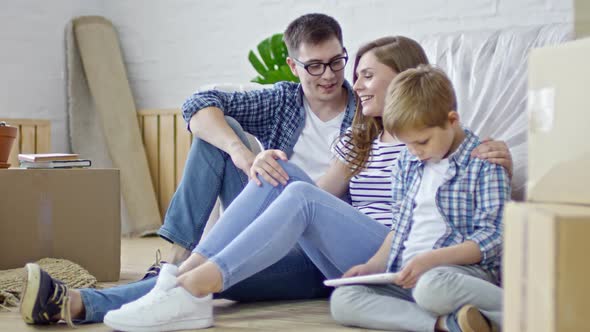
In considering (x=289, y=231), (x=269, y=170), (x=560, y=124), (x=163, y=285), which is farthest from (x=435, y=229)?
(x=560, y=124)

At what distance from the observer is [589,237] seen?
957mm

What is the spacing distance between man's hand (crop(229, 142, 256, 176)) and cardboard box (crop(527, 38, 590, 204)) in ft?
3.36

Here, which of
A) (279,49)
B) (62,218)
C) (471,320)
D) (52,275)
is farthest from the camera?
(279,49)

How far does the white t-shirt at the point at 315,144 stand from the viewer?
2219mm

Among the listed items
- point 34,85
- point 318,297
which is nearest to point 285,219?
point 318,297

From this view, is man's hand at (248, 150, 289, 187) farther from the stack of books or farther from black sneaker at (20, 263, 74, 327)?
the stack of books

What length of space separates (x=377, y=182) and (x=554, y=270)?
1.06 meters

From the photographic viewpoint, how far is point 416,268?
5.33ft

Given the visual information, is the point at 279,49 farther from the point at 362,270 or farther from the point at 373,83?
the point at 362,270

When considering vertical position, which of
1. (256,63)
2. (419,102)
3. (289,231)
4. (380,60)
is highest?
(256,63)

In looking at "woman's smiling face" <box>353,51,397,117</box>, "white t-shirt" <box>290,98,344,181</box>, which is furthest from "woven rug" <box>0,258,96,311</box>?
"woman's smiling face" <box>353,51,397,117</box>

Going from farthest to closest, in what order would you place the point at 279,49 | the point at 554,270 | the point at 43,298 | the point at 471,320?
1. the point at 279,49
2. the point at 43,298
3. the point at 471,320
4. the point at 554,270

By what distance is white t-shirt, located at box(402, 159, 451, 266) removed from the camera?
170cm

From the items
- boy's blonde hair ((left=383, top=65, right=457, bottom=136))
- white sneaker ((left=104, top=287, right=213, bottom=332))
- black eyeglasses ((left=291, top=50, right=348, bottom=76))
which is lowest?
white sneaker ((left=104, top=287, right=213, bottom=332))
